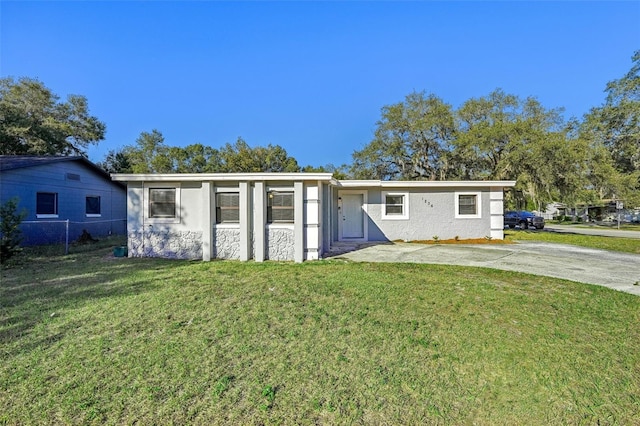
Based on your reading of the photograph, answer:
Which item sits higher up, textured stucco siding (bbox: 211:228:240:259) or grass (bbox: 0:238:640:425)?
textured stucco siding (bbox: 211:228:240:259)

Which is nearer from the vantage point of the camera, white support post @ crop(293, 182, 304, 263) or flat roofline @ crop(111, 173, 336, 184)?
flat roofline @ crop(111, 173, 336, 184)

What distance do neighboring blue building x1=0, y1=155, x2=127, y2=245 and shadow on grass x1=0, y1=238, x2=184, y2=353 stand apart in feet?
8.99

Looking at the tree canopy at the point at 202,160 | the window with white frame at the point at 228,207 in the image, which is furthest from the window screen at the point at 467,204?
the tree canopy at the point at 202,160

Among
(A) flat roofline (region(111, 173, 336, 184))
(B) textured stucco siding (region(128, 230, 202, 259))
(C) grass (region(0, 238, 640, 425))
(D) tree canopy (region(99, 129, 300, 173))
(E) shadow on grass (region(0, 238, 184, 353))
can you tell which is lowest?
(C) grass (region(0, 238, 640, 425))

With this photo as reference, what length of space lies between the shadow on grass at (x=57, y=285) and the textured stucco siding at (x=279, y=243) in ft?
7.51

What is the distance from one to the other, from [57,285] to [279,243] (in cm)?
469

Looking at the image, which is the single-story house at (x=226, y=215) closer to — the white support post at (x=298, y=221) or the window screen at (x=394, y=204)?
the white support post at (x=298, y=221)

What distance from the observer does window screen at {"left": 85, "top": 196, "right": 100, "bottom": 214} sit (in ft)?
46.1

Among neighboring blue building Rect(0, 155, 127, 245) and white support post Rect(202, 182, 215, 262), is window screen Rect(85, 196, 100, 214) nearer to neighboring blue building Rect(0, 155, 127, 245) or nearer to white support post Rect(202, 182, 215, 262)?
neighboring blue building Rect(0, 155, 127, 245)

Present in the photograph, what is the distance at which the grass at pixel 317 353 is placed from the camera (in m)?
2.47

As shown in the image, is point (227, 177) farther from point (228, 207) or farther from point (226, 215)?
point (226, 215)

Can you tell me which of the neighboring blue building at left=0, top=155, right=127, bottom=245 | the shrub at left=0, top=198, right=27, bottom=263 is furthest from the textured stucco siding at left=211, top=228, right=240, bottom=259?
the neighboring blue building at left=0, top=155, right=127, bottom=245

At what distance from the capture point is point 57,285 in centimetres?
555

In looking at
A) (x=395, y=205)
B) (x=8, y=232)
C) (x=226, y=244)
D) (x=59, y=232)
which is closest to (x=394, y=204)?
(x=395, y=205)
